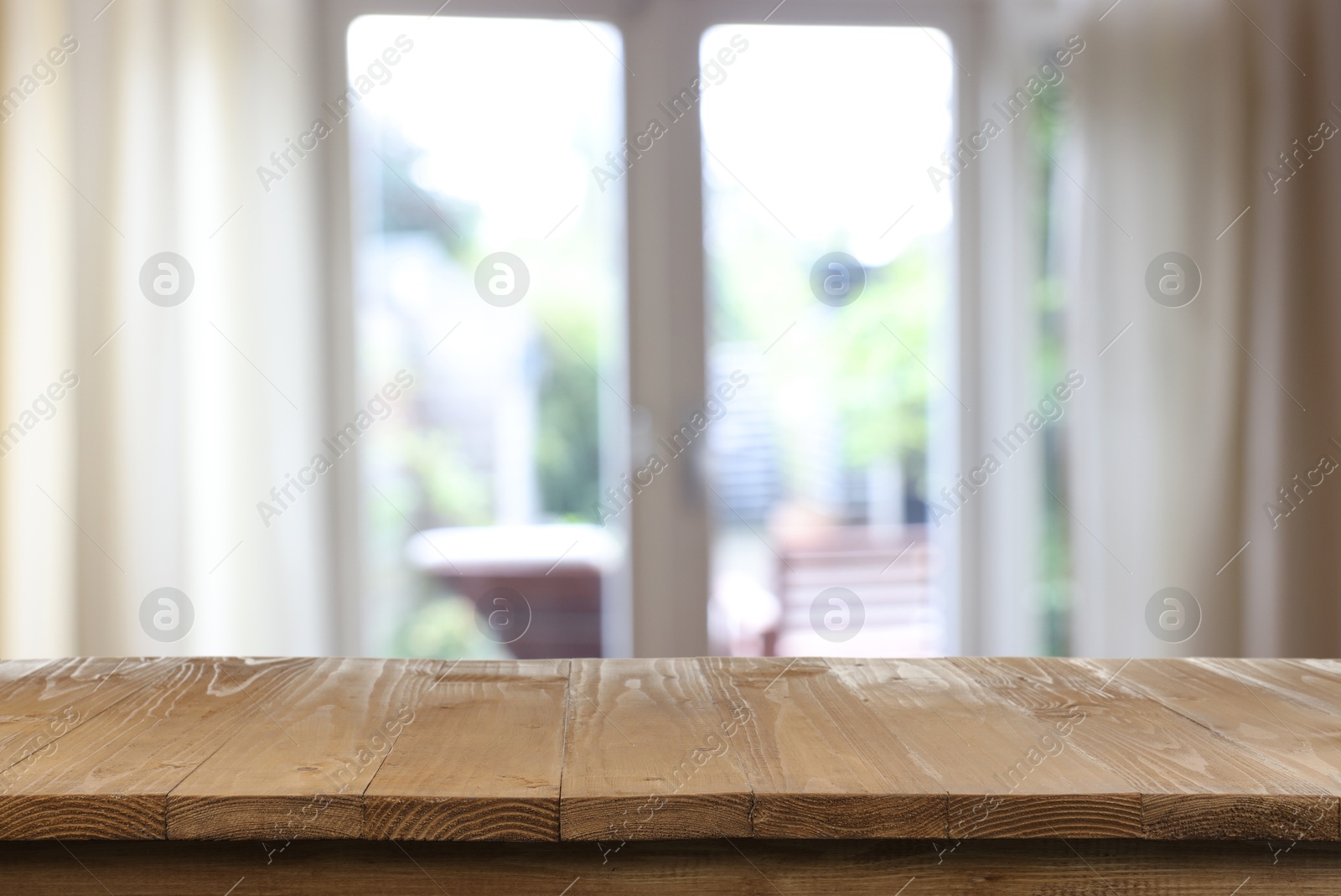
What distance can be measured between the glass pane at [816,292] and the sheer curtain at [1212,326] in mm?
379

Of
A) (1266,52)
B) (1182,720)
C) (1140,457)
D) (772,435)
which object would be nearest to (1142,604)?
(1140,457)

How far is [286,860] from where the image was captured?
2.14 ft

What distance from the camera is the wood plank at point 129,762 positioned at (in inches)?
24.4

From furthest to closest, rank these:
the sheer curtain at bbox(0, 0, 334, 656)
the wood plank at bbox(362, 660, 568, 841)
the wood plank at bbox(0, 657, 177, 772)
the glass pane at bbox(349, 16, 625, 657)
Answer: the glass pane at bbox(349, 16, 625, 657) → the sheer curtain at bbox(0, 0, 334, 656) → the wood plank at bbox(0, 657, 177, 772) → the wood plank at bbox(362, 660, 568, 841)

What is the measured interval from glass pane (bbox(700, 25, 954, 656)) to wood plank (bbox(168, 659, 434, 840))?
5.45 feet

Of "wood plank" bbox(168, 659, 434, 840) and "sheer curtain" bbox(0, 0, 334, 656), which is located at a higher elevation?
"sheer curtain" bbox(0, 0, 334, 656)

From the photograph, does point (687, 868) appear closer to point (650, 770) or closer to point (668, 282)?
point (650, 770)

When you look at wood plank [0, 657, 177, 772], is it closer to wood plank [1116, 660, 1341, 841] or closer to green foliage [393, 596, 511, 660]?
wood plank [1116, 660, 1341, 841]

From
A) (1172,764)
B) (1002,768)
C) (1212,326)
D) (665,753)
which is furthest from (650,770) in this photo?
(1212,326)

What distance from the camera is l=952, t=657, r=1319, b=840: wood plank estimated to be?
24.3 inches

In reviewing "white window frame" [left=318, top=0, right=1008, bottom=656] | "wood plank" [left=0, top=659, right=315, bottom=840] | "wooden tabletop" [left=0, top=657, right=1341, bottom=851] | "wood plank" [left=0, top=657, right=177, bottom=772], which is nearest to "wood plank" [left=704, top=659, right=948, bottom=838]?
"wooden tabletop" [left=0, top=657, right=1341, bottom=851]

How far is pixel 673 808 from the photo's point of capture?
0.62 m

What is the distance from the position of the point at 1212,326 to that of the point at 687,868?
2.22 meters

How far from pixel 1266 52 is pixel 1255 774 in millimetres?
2277
